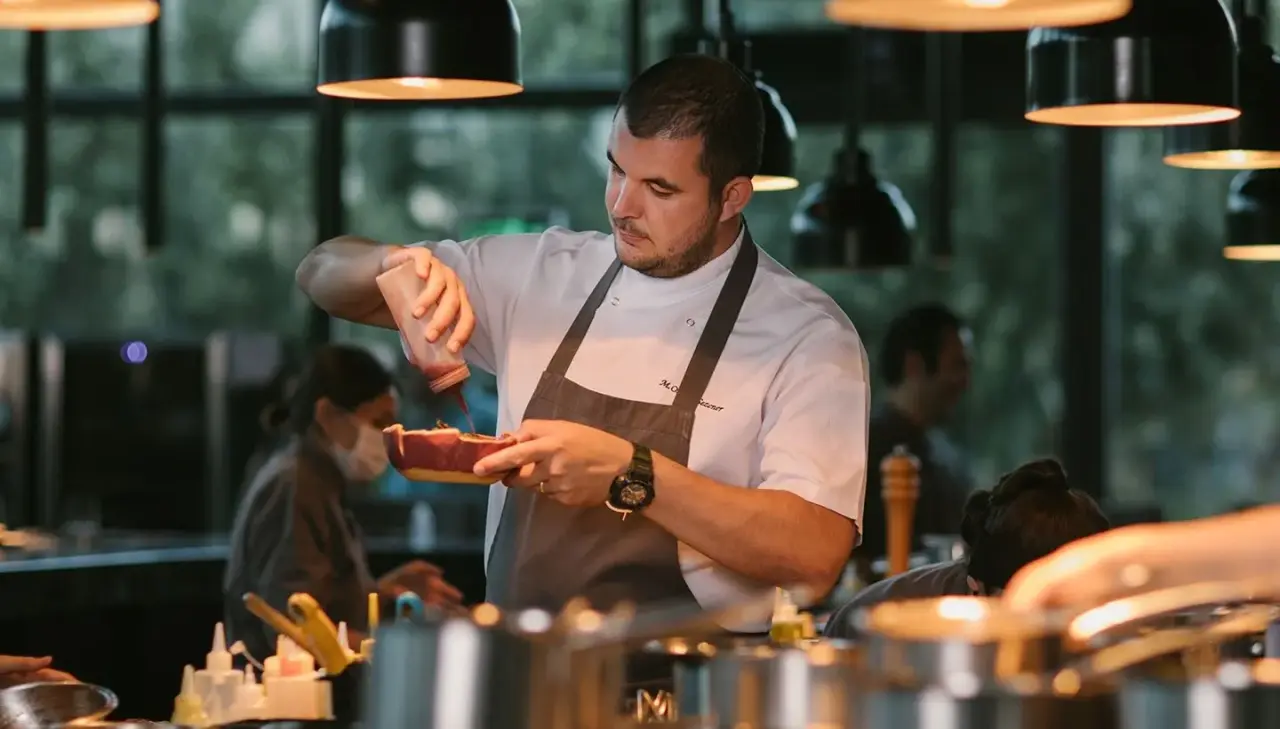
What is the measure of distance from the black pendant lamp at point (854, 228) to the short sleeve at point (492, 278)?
245cm

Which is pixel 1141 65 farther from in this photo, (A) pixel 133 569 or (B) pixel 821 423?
(A) pixel 133 569

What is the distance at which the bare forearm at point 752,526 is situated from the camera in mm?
2984

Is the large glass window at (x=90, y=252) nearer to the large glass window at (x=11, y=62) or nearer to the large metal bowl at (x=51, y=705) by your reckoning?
the large glass window at (x=11, y=62)

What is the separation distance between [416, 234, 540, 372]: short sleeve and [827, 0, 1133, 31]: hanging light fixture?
4.15 feet

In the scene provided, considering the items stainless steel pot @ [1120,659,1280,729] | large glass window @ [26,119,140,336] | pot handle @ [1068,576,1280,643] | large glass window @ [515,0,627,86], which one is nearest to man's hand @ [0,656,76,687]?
pot handle @ [1068,576,1280,643]

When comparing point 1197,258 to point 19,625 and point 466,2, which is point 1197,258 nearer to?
point 19,625

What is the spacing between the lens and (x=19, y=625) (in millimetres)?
6039

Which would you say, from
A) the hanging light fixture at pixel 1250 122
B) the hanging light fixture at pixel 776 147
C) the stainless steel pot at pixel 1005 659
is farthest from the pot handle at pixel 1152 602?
the hanging light fixture at pixel 776 147

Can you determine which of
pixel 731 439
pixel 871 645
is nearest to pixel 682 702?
pixel 871 645

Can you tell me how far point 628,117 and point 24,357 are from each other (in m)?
5.47

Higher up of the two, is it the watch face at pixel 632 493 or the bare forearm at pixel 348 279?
the bare forearm at pixel 348 279

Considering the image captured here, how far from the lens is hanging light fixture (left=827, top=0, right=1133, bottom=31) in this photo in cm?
216

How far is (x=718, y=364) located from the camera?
3295 millimetres

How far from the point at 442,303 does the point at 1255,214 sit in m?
2.93
